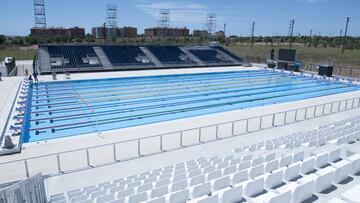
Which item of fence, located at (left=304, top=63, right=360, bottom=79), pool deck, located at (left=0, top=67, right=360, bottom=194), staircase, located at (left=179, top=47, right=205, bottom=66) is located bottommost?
pool deck, located at (left=0, top=67, right=360, bottom=194)

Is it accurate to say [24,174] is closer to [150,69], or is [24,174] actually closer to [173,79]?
[173,79]

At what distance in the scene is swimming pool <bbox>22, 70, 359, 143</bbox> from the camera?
15234 mm

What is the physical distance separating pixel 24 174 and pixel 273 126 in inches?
397

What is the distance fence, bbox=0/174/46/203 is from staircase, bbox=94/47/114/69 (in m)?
25.4

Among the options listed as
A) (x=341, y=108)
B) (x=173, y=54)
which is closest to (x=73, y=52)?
(x=173, y=54)

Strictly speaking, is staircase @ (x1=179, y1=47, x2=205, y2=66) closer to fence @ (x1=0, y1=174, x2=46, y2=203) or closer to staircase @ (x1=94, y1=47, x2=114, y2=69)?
staircase @ (x1=94, y1=47, x2=114, y2=69)

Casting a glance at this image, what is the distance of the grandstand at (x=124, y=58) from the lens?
96.9 ft

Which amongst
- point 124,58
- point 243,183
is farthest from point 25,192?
point 124,58

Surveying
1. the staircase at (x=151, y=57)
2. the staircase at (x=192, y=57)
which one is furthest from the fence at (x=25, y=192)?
the staircase at (x=192, y=57)

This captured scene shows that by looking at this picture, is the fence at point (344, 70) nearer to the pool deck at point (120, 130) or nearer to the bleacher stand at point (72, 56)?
the pool deck at point (120, 130)

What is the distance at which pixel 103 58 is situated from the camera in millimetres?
32531

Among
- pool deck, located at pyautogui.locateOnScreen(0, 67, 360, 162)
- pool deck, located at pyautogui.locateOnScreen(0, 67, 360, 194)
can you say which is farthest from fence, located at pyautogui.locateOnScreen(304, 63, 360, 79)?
pool deck, located at pyautogui.locateOnScreen(0, 67, 360, 194)

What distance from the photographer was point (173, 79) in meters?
27.6

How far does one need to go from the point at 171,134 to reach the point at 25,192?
7.17 m
